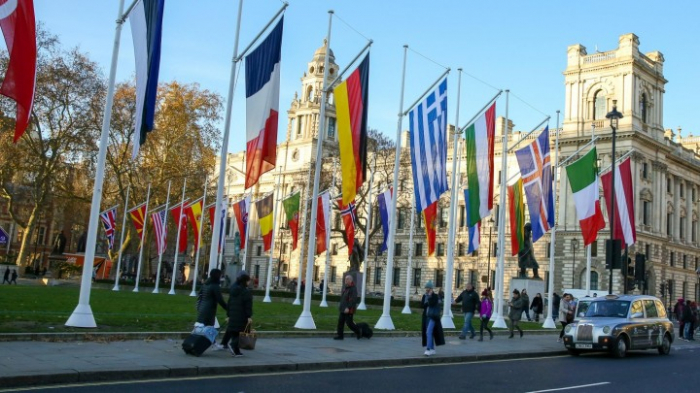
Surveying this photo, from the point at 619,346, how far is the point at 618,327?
526 millimetres

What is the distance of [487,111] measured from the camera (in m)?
25.8

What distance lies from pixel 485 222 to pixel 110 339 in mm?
70877

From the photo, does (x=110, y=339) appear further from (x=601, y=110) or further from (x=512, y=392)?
(x=601, y=110)

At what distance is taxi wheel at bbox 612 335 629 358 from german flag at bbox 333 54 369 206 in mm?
8569

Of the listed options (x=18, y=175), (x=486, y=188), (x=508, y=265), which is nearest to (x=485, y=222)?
(x=508, y=265)

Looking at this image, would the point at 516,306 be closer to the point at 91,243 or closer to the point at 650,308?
the point at 650,308

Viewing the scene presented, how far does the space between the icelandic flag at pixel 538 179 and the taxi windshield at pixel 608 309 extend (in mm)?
7281

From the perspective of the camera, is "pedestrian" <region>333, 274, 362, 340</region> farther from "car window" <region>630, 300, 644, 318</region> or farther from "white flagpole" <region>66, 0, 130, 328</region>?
"car window" <region>630, 300, 644, 318</region>

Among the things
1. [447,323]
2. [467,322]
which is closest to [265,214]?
[447,323]

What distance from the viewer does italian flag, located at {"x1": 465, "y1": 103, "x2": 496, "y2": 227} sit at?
83.1 feet

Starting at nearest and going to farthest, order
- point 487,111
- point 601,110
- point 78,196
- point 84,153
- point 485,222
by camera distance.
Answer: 1. point 487,111
2. point 84,153
3. point 78,196
4. point 601,110
5. point 485,222

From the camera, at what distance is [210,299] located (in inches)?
552

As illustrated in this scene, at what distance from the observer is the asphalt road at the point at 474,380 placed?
10.8 metres

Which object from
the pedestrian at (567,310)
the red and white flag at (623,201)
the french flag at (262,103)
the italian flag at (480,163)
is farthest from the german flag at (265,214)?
the french flag at (262,103)
